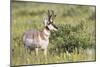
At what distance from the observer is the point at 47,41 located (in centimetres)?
261

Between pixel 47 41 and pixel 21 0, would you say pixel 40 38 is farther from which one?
pixel 21 0

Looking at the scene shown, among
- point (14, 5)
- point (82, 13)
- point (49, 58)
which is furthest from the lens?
point (82, 13)

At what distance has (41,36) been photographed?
8.46ft

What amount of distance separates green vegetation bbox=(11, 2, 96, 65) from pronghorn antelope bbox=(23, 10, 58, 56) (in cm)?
5

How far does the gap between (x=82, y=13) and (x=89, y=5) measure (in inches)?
6.1

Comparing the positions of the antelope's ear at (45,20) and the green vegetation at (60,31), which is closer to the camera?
the green vegetation at (60,31)

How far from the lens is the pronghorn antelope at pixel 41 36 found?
2.52 metres

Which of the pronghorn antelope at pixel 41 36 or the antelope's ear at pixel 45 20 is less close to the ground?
the antelope's ear at pixel 45 20

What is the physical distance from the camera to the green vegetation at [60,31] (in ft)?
8.06

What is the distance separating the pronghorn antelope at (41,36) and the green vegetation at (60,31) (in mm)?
50

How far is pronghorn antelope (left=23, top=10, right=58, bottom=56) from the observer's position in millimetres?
2516
